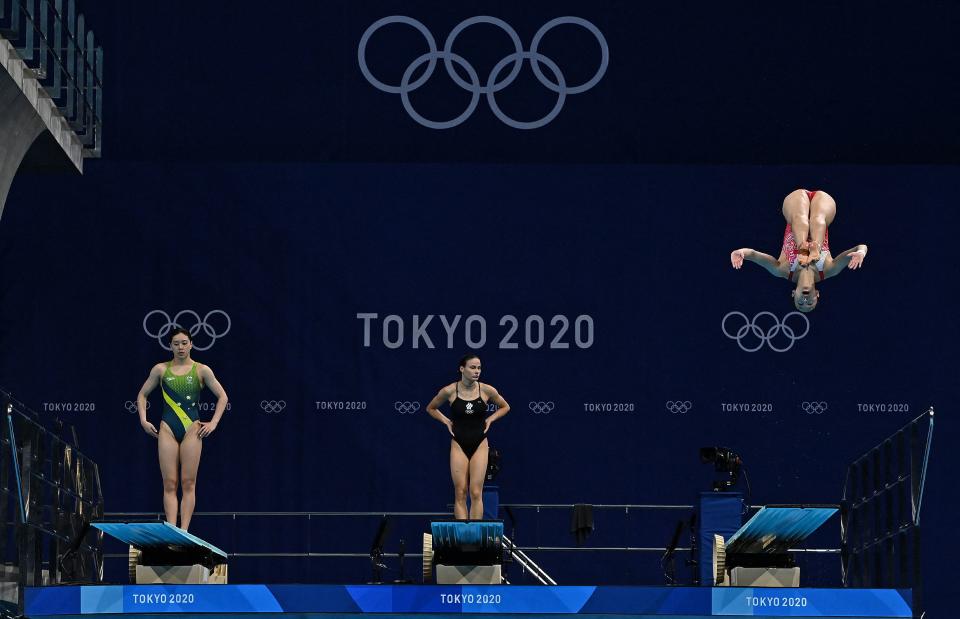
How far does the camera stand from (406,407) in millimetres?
13938

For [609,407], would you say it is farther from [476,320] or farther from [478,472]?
[478,472]

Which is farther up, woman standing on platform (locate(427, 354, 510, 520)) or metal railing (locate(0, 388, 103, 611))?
woman standing on platform (locate(427, 354, 510, 520))

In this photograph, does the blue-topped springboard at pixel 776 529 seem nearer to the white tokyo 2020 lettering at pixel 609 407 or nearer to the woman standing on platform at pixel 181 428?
the woman standing on platform at pixel 181 428

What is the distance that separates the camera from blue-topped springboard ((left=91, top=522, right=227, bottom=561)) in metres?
9.26

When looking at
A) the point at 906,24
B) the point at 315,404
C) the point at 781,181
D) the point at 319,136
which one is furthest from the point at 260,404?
the point at 906,24

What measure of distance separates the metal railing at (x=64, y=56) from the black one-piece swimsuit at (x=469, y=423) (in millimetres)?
3901

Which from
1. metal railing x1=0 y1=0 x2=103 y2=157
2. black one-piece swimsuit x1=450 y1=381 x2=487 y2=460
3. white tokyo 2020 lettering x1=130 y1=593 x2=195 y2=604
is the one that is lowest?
white tokyo 2020 lettering x1=130 y1=593 x2=195 y2=604

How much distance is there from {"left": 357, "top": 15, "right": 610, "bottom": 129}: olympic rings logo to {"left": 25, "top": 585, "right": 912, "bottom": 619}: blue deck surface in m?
5.89

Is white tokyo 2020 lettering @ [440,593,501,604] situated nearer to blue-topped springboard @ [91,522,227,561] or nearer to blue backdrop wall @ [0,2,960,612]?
blue-topped springboard @ [91,522,227,561]

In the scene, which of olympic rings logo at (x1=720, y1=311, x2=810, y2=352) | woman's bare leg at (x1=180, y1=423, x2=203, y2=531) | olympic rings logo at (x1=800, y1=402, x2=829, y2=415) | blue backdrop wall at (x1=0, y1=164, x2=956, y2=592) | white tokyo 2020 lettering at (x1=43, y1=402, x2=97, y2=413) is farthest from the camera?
olympic rings logo at (x1=720, y1=311, x2=810, y2=352)

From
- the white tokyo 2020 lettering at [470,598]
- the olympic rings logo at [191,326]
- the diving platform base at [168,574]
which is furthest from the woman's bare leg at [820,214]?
the olympic rings logo at [191,326]

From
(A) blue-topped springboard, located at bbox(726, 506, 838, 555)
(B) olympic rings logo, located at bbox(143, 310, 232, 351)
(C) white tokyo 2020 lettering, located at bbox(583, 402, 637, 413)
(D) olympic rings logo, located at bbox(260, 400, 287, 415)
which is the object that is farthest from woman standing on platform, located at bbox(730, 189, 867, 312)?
(B) olympic rings logo, located at bbox(143, 310, 232, 351)

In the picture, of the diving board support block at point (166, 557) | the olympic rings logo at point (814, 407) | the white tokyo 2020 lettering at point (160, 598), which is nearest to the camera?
the white tokyo 2020 lettering at point (160, 598)

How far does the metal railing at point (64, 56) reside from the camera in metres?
11.4
